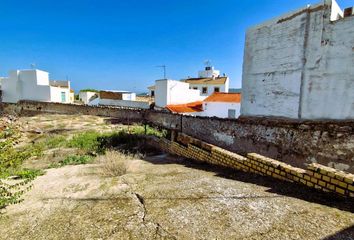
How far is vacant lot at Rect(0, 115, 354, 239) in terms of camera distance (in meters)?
2.91

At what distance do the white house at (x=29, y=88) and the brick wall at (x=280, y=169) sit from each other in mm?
27693

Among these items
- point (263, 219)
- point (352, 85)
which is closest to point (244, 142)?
point (352, 85)

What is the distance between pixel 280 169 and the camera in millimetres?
4594

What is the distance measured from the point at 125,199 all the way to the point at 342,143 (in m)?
5.68

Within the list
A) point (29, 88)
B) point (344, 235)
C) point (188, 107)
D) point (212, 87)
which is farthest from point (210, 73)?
point (344, 235)

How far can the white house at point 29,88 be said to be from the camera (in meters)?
28.9

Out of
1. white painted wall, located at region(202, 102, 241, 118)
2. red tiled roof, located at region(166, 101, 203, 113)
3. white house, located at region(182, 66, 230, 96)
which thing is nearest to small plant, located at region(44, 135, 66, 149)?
red tiled roof, located at region(166, 101, 203, 113)

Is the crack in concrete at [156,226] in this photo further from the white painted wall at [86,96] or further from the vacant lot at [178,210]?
the white painted wall at [86,96]

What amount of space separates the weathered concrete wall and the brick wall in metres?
0.78

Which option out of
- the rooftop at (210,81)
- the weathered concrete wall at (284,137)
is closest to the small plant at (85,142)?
the weathered concrete wall at (284,137)

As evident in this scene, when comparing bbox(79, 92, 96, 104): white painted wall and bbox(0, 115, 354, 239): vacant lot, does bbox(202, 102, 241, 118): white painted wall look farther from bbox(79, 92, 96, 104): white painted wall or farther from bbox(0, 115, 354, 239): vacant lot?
A: bbox(79, 92, 96, 104): white painted wall

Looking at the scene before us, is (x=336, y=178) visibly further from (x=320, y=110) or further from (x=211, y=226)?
(x=320, y=110)

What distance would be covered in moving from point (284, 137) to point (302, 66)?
372 centimetres

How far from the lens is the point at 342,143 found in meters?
5.71
